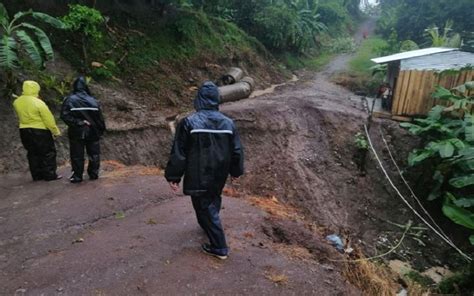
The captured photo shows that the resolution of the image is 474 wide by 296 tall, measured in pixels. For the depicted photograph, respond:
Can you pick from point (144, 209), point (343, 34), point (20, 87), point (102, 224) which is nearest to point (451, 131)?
point (144, 209)

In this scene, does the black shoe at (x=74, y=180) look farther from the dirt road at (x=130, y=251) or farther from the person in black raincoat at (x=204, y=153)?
the person in black raincoat at (x=204, y=153)

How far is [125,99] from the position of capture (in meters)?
11.9

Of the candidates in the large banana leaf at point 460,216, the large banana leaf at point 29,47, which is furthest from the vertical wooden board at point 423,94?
the large banana leaf at point 29,47

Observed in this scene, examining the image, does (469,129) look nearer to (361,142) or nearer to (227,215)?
(361,142)

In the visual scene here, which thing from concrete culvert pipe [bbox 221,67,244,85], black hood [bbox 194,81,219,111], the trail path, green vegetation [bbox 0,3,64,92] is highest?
green vegetation [bbox 0,3,64,92]

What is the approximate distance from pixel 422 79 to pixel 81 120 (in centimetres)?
1085

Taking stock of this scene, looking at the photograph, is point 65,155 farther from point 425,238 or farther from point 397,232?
point 425,238

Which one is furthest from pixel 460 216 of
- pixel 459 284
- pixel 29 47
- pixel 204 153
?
pixel 29 47

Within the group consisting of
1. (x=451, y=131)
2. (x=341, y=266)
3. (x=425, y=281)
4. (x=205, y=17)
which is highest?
(x=205, y=17)

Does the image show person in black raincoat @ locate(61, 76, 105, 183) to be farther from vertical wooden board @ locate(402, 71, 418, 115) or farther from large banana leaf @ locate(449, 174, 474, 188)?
vertical wooden board @ locate(402, 71, 418, 115)

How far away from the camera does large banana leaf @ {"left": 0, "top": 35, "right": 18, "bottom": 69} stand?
28.4 ft

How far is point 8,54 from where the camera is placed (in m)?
8.73

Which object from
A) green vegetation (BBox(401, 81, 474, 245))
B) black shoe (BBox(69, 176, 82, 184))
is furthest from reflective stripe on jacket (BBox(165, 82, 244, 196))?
green vegetation (BBox(401, 81, 474, 245))

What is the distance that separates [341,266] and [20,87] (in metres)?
9.26
